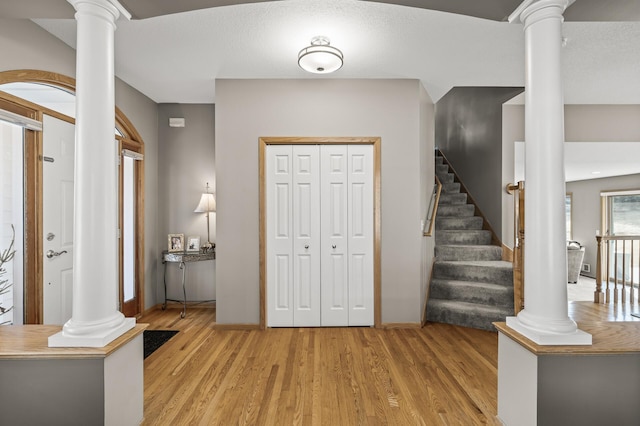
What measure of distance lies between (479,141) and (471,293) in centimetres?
251

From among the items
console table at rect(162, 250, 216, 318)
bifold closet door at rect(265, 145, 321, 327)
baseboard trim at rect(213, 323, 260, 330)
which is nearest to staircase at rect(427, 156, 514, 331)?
bifold closet door at rect(265, 145, 321, 327)

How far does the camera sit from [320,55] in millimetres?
2787

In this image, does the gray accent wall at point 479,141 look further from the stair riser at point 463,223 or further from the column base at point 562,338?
the column base at point 562,338

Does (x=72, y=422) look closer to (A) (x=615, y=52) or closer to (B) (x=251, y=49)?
(B) (x=251, y=49)

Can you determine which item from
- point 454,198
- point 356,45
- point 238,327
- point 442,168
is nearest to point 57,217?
point 238,327

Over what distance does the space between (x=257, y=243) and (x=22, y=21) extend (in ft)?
8.57

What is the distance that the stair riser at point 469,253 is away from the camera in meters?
4.69

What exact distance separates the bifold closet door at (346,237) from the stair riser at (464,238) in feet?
5.83

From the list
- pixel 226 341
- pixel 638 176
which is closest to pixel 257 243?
pixel 226 341

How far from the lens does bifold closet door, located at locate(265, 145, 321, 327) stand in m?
3.80

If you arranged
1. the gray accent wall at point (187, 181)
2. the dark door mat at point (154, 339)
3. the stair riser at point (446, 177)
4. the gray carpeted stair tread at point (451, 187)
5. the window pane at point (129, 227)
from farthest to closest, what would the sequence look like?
the stair riser at point (446, 177) → the gray carpeted stair tread at point (451, 187) → the gray accent wall at point (187, 181) → the window pane at point (129, 227) → the dark door mat at point (154, 339)

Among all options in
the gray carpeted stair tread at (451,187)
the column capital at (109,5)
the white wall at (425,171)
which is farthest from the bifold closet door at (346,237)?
the gray carpeted stair tread at (451,187)

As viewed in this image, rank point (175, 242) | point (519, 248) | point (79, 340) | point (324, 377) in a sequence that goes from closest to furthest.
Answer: point (79, 340) < point (324, 377) < point (519, 248) < point (175, 242)

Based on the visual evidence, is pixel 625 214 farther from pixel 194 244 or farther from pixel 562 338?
pixel 194 244
